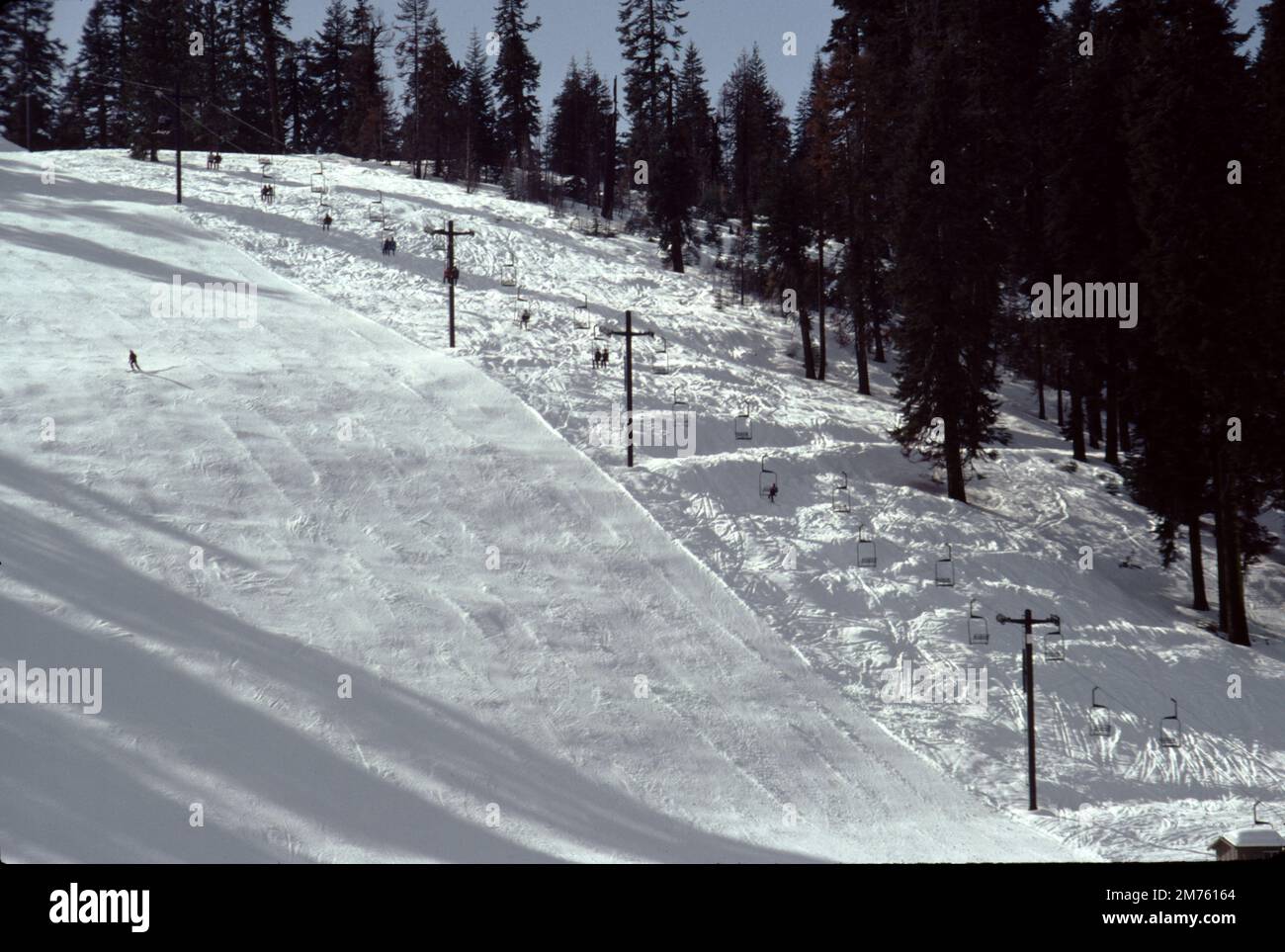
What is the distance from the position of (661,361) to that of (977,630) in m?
18.8

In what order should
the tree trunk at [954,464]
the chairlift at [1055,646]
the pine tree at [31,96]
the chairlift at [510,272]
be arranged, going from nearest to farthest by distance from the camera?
the chairlift at [1055,646], the tree trunk at [954,464], the chairlift at [510,272], the pine tree at [31,96]

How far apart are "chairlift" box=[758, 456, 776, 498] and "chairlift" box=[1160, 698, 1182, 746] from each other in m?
11.1

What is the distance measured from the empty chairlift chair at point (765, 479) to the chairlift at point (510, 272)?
19341 millimetres

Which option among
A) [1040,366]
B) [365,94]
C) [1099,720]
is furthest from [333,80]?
[1099,720]

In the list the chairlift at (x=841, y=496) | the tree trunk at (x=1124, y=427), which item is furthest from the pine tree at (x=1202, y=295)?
the tree trunk at (x=1124, y=427)

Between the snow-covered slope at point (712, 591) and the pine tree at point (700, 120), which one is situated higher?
the pine tree at point (700, 120)

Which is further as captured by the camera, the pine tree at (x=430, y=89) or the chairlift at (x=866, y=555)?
the pine tree at (x=430, y=89)

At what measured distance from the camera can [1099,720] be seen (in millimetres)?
20312

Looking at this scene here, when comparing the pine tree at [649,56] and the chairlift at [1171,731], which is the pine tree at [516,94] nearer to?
the pine tree at [649,56]

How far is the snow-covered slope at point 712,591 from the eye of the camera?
17.0 metres

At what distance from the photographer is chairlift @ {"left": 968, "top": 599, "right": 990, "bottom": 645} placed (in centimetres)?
2227

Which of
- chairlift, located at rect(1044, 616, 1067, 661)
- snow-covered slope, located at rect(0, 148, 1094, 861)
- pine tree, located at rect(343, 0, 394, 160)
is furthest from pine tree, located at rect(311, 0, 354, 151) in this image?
chairlift, located at rect(1044, 616, 1067, 661)

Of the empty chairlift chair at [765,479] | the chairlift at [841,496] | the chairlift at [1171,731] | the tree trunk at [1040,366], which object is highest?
the tree trunk at [1040,366]

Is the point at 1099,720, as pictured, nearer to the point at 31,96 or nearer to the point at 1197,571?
the point at 1197,571
